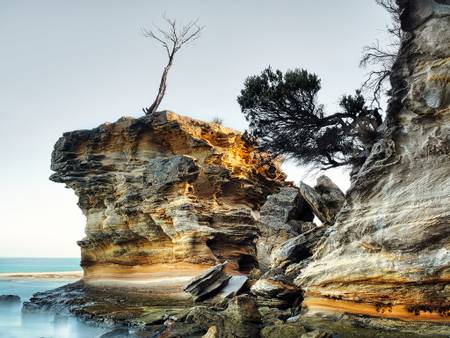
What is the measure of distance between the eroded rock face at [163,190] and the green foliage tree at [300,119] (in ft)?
10.3

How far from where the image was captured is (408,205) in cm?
1170

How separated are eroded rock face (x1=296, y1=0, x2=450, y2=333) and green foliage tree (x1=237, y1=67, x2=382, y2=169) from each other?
17.4ft

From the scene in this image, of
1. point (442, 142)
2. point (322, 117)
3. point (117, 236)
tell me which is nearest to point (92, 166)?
point (117, 236)

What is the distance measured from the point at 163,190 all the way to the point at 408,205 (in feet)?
51.7

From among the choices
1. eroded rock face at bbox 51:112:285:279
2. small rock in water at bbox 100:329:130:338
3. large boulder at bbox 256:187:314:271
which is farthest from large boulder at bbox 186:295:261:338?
eroded rock face at bbox 51:112:285:279

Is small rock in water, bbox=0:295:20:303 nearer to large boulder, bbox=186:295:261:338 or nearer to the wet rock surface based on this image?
the wet rock surface

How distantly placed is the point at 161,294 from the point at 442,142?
16147mm

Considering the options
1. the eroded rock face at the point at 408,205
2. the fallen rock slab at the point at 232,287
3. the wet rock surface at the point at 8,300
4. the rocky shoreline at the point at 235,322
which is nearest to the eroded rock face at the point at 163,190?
the rocky shoreline at the point at 235,322

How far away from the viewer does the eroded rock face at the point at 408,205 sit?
11.2 m

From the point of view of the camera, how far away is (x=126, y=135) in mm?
27859

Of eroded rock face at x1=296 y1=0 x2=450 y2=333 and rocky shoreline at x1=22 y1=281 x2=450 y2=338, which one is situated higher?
eroded rock face at x1=296 y1=0 x2=450 y2=333

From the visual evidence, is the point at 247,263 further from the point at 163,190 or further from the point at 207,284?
the point at 207,284

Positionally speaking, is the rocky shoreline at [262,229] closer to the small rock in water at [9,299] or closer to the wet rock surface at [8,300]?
the wet rock surface at [8,300]

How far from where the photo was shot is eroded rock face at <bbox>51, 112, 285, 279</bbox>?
24812 millimetres
